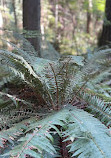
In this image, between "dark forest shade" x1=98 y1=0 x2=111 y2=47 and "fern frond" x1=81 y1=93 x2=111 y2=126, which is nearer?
"fern frond" x1=81 y1=93 x2=111 y2=126

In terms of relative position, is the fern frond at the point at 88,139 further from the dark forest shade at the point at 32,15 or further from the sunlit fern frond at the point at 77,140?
the dark forest shade at the point at 32,15

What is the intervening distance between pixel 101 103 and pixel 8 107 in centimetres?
88

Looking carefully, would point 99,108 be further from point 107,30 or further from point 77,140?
point 107,30

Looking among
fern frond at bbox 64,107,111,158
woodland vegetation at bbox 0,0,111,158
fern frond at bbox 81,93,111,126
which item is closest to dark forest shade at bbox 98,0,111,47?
woodland vegetation at bbox 0,0,111,158

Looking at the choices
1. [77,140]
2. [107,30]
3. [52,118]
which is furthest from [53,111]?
[107,30]

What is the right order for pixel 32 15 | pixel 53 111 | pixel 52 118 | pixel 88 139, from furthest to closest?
1. pixel 32 15
2. pixel 53 111
3. pixel 52 118
4. pixel 88 139

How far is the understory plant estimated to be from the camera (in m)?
0.80

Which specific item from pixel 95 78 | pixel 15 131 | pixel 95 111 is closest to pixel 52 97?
pixel 95 111

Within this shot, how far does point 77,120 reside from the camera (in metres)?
1.01

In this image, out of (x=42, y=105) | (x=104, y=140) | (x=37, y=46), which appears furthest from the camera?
(x=37, y=46)

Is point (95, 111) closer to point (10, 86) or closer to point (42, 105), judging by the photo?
point (42, 105)

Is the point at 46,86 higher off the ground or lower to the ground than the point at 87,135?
higher

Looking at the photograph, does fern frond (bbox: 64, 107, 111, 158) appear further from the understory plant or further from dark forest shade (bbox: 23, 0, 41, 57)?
dark forest shade (bbox: 23, 0, 41, 57)

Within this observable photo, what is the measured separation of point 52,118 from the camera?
1.02 m
